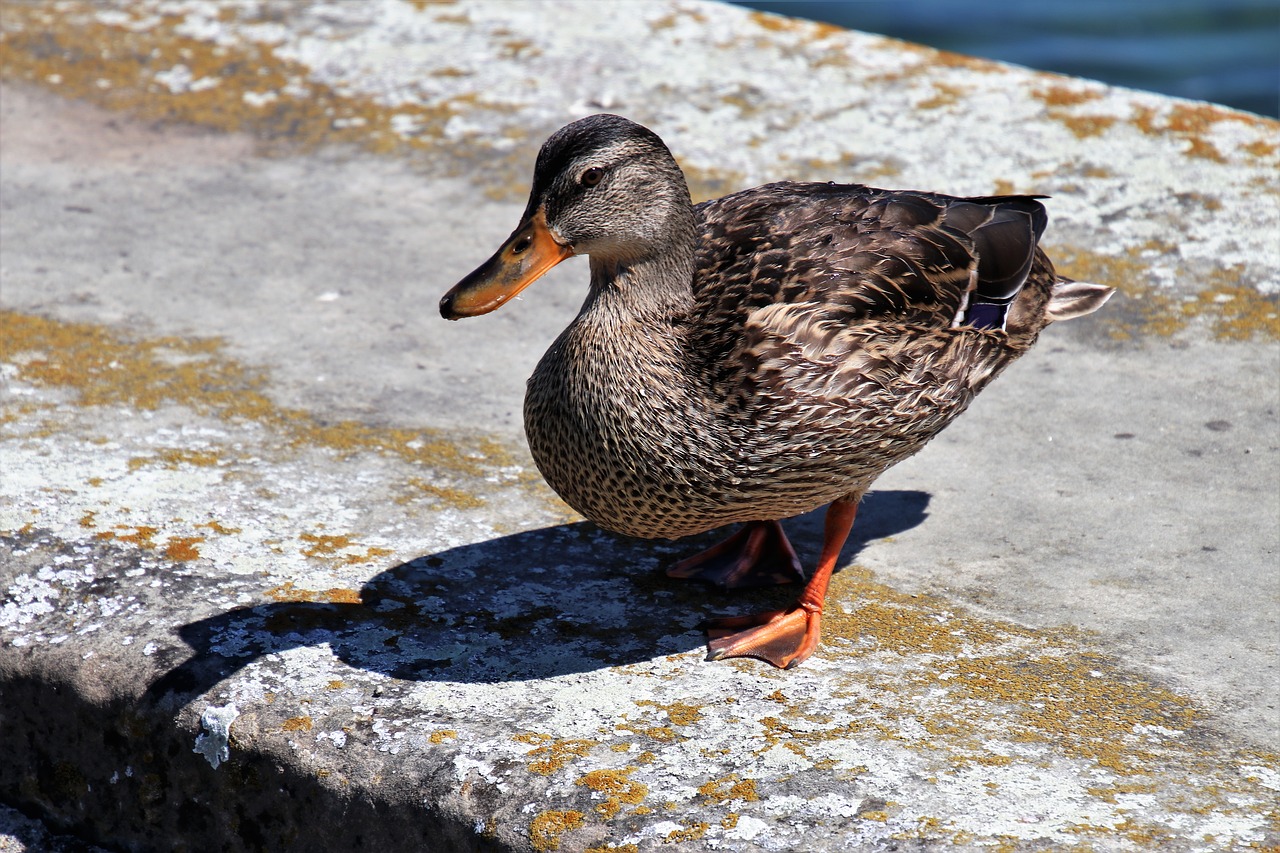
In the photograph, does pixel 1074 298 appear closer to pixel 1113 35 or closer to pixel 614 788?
pixel 614 788

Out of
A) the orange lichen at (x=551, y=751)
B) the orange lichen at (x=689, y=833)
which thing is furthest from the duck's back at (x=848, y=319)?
the orange lichen at (x=689, y=833)

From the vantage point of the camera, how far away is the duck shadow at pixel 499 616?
9.99ft

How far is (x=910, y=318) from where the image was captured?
11.4 feet

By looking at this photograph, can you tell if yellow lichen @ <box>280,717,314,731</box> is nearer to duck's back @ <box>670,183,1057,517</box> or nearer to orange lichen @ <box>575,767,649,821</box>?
orange lichen @ <box>575,767,649,821</box>

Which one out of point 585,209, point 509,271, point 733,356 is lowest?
point 733,356

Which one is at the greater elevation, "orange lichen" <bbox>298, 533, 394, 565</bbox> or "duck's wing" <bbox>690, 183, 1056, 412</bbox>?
"duck's wing" <bbox>690, 183, 1056, 412</bbox>

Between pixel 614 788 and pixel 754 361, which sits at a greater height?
pixel 754 361

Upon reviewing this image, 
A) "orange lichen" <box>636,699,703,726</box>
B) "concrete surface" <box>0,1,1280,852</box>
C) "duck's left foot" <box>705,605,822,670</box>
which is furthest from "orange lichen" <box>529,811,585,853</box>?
"duck's left foot" <box>705,605,822,670</box>

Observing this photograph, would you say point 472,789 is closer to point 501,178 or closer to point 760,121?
point 501,178

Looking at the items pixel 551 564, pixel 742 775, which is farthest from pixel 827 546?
pixel 742 775

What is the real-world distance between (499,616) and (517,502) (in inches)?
21.4

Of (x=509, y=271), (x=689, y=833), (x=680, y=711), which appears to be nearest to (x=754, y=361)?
Answer: (x=509, y=271)

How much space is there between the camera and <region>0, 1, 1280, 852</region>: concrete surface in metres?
2.72

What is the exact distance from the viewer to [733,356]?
10.7 ft
